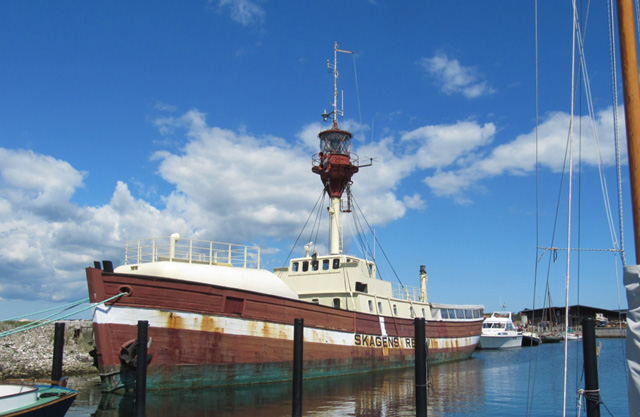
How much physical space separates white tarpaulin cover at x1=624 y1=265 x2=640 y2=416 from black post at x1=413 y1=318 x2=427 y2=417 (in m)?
4.85

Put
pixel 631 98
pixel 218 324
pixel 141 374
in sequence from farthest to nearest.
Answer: pixel 218 324 < pixel 141 374 < pixel 631 98

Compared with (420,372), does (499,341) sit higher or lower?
lower

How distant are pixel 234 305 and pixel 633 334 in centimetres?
1499

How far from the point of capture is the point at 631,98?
7.20m

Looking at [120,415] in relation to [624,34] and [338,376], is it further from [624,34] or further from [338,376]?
[624,34]

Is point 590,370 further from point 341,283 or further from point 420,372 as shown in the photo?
point 341,283

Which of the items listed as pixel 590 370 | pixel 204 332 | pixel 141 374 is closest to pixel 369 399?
pixel 204 332

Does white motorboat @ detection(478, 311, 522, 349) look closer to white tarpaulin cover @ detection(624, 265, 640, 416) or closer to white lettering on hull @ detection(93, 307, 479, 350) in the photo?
white lettering on hull @ detection(93, 307, 479, 350)

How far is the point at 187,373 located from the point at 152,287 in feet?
10.9

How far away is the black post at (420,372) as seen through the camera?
35.8 feet

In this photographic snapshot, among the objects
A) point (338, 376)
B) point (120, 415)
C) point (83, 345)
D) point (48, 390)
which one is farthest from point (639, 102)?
point (83, 345)

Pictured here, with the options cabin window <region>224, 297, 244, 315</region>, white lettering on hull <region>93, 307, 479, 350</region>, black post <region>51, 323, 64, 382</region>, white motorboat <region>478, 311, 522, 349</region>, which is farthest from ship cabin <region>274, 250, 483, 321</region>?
white motorboat <region>478, 311, 522, 349</region>

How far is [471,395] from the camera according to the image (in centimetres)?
2123

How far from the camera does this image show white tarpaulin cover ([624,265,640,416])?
6.54m
